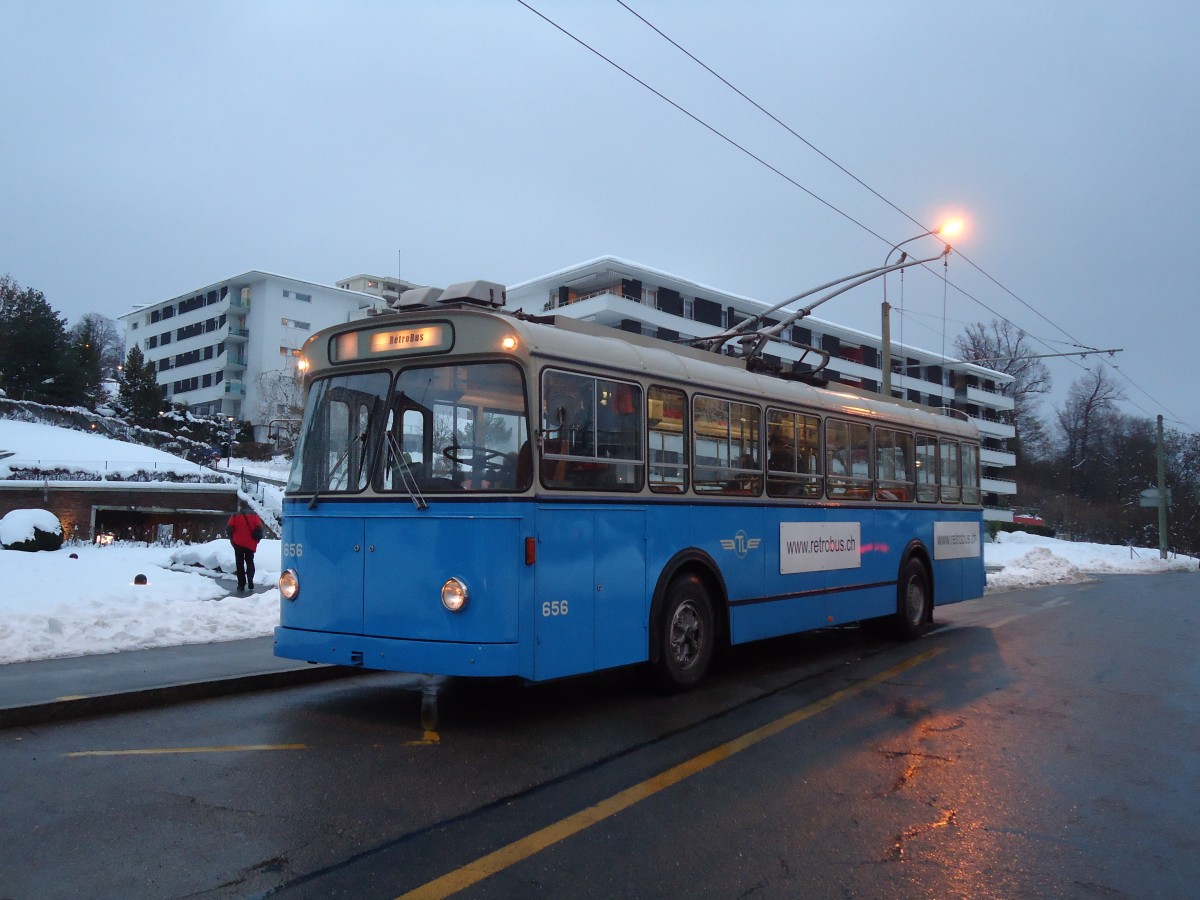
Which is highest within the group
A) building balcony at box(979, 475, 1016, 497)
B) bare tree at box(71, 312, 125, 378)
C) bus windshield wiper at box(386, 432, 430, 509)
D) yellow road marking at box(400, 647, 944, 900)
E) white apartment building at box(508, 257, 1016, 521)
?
bare tree at box(71, 312, 125, 378)

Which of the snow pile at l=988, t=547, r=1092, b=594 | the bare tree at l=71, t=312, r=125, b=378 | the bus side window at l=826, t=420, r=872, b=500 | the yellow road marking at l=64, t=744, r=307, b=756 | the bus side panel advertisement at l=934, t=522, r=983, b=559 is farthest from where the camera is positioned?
Result: the bare tree at l=71, t=312, r=125, b=378

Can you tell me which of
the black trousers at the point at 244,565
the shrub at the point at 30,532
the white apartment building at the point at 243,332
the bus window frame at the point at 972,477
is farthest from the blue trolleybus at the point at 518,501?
the white apartment building at the point at 243,332

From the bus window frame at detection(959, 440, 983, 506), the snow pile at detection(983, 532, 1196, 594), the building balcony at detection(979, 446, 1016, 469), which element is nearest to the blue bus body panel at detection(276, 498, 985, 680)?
the bus window frame at detection(959, 440, 983, 506)

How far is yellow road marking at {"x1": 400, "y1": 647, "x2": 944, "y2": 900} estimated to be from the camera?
4.23m

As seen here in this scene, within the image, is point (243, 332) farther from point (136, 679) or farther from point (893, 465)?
point (136, 679)

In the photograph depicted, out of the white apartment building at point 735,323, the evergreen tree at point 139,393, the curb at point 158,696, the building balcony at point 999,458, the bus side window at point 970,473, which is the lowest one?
the curb at point 158,696

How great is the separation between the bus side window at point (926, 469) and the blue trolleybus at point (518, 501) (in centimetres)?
441

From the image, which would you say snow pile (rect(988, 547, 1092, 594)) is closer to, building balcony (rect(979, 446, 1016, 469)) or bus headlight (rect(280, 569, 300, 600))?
bus headlight (rect(280, 569, 300, 600))

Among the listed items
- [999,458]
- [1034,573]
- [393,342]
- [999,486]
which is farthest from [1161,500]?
[393,342]

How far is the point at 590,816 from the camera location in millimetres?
5191

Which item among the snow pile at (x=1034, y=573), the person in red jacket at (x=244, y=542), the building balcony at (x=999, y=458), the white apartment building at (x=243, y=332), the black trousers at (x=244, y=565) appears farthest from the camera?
the building balcony at (x=999, y=458)

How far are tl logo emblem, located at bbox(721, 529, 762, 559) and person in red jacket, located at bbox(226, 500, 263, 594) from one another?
34.4ft

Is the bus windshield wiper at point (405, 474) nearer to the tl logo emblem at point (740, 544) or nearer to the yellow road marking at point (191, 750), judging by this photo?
the yellow road marking at point (191, 750)

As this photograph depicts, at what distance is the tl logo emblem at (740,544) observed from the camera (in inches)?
355
